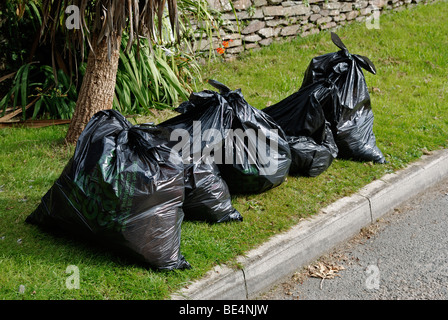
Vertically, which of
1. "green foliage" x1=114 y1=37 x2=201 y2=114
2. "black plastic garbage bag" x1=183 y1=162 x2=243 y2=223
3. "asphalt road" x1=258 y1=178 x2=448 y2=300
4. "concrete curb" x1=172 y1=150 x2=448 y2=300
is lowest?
"asphalt road" x1=258 y1=178 x2=448 y2=300

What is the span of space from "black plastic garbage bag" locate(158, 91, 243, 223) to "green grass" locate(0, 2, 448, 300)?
11cm

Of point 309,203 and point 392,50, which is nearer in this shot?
point 309,203

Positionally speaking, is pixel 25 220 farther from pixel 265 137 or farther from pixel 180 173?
pixel 265 137

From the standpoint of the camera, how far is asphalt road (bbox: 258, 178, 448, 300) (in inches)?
117

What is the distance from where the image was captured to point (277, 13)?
7570mm

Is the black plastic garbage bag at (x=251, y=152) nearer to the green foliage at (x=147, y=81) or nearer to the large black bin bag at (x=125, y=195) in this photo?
the large black bin bag at (x=125, y=195)

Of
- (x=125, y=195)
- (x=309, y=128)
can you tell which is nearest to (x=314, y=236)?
(x=309, y=128)

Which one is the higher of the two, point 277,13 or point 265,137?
Answer: point 277,13

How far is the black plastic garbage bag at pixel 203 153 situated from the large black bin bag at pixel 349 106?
1.13 metres

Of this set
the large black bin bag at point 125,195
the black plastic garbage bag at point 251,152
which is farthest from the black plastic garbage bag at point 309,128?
the large black bin bag at point 125,195

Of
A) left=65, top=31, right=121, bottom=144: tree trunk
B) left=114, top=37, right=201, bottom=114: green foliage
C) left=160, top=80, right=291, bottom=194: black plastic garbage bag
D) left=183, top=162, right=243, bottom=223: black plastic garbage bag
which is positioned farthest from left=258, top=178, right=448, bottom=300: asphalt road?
left=114, top=37, right=201, bottom=114: green foliage

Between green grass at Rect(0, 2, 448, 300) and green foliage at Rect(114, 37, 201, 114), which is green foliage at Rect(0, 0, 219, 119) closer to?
green foliage at Rect(114, 37, 201, 114)
